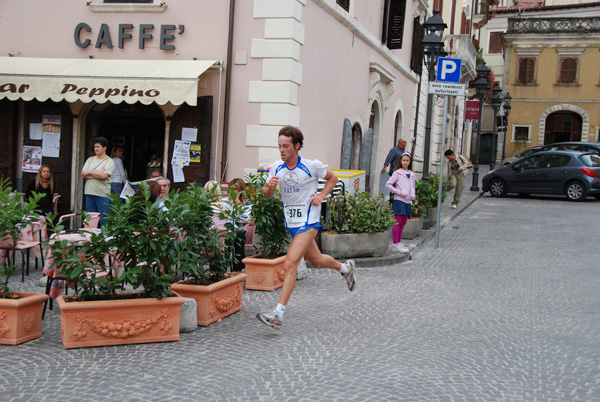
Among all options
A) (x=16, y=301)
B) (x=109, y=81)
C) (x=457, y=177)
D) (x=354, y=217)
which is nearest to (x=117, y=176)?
(x=109, y=81)

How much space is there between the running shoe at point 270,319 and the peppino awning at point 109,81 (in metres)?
5.53

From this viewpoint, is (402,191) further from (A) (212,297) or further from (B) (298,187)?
(A) (212,297)

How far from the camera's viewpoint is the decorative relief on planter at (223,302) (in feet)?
20.6

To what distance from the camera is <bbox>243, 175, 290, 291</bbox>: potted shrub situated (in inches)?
306

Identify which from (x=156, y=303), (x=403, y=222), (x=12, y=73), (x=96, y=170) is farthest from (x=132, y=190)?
(x=156, y=303)

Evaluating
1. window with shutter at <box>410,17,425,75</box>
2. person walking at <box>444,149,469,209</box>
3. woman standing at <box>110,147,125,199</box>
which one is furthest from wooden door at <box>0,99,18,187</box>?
window with shutter at <box>410,17,425,75</box>

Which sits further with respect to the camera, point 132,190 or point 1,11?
point 1,11

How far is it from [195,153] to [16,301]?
6690 millimetres

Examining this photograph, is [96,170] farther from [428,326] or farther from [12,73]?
[428,326]

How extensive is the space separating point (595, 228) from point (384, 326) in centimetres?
1025

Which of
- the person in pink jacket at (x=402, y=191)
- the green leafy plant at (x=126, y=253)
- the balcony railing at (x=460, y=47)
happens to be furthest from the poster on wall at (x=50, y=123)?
the balcony railing at (x=460, y=47)

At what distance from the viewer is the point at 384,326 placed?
634 cm

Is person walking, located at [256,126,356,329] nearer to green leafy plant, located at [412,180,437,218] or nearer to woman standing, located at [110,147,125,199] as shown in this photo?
woman standing, located at [110,147,125,199]

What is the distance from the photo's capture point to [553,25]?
1854 inches
